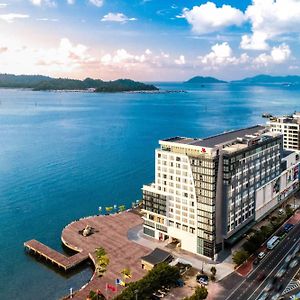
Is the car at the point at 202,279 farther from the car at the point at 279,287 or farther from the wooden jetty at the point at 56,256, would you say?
the wooden jetty at the point at 56,256

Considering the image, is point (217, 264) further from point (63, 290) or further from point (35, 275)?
point (35, 275)

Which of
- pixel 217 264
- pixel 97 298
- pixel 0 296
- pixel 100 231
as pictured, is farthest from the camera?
pixel 100 231

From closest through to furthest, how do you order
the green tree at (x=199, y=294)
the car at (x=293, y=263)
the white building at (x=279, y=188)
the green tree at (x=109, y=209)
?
the green tree at (x=199, y=294) → the car at (x=293, y=263) → the white building at (x=279, y=188) → the green tree at (x=109, y=209)

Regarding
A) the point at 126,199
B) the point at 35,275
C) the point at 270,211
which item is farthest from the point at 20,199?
the point at 270,211

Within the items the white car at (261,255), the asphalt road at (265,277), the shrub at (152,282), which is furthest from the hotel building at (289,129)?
the shrub at (152,282)

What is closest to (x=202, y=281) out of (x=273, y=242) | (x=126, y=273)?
(x=126, y=273)

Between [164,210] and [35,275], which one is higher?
[164,210]

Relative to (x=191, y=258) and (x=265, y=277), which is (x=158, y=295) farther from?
(x=265, y=277)
